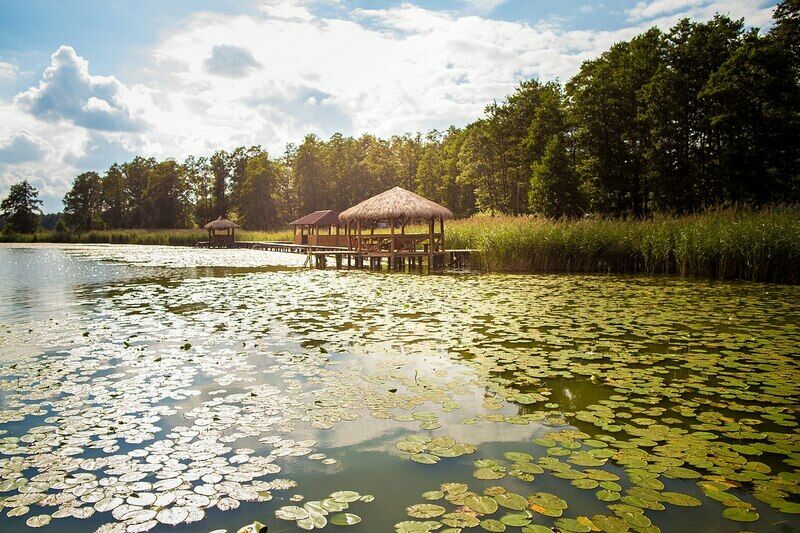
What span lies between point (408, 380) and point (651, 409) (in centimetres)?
198

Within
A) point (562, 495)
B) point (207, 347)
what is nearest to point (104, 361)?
point (207, 347)

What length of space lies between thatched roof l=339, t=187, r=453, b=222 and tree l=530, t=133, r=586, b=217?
1292 cm

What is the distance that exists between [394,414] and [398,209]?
51.9 ft

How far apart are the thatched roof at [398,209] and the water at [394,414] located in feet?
36.9

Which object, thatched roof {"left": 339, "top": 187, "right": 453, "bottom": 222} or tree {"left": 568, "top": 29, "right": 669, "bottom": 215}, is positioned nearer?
thatched roof {"left": 339, "top": 187, "right": 453, "bottom": 222}

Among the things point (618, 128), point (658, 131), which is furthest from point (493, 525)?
point (618, 128)

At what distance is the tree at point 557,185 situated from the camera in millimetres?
30875

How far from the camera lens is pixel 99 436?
11.1 ft

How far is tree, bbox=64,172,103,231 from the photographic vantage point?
229 feet

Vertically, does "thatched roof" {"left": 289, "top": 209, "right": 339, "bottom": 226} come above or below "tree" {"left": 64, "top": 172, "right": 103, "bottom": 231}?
below

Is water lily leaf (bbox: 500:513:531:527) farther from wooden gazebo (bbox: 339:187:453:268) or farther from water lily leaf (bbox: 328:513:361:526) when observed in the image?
wooden gazebo (bbox: 339:187:453:268)

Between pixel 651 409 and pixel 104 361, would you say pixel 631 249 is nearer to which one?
pixel 651 409

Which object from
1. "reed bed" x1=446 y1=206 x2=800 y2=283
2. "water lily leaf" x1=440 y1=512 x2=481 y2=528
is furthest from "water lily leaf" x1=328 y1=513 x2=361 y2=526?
"reed bed" x1=446 y1=206 x2=800 y2=283

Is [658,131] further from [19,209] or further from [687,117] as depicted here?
[19,209]
